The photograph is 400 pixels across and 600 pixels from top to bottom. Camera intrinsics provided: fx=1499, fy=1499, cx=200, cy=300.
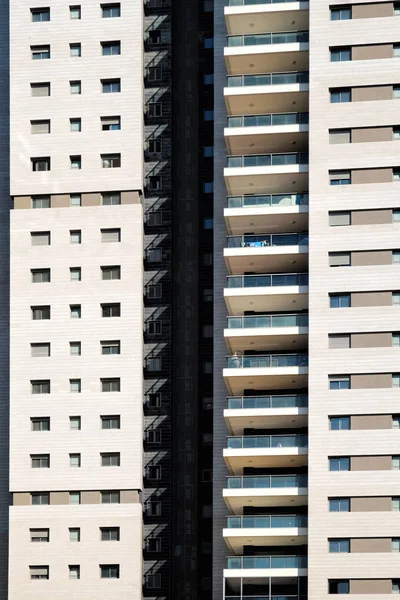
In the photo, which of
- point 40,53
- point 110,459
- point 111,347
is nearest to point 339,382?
point 111,347

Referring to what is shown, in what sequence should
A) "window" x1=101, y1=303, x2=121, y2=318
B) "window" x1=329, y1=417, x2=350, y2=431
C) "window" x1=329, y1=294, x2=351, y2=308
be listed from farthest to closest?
"window" x1=101, y1=303, x2=121, y2=318
"window" x1=329, y1=294, x2=351, y2=308
"window" x1=329, y1=417, x2=350, y2=431

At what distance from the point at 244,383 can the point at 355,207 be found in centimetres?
1139

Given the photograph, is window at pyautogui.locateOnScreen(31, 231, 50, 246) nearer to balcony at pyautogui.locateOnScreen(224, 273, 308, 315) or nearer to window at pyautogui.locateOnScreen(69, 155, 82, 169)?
window at pyautogui.locateOnScreen(69, 155, 82, 169)

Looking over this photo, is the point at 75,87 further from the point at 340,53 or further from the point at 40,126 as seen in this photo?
the point at 340,53

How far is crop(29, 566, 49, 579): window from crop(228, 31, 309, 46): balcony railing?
3079cm

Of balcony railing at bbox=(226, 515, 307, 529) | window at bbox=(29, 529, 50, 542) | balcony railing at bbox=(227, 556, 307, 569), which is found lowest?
balcony railing at bbox=(227, 556, 307, 569)

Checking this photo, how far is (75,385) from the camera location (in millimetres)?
83812

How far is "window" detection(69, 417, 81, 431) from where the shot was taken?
273 ft

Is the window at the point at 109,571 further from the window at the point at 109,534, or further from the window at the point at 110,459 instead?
the window at the point at 110,459

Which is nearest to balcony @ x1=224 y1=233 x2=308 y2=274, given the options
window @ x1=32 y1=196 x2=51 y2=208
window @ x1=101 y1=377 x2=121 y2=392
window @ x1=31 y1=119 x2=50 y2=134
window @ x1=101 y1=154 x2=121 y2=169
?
window @ x1=101 y1=154 x2=121 y2=169

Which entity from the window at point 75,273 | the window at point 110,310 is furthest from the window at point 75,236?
the window at point 110,310

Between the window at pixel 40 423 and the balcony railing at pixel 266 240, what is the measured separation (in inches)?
557

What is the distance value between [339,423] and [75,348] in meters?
16.1

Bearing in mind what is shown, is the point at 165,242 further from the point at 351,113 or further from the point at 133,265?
the point at 351,113
